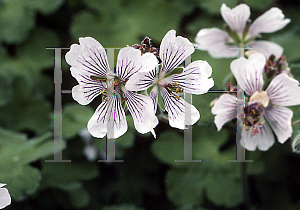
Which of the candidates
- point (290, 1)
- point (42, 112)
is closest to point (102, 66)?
point (42, 112)

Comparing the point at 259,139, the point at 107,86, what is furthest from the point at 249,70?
the point at 107,86

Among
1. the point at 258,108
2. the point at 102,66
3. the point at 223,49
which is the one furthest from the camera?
the point at 223,49

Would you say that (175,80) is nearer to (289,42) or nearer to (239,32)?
(239,32)

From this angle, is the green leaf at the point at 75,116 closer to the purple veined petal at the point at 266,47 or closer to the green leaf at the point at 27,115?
the green leaf at the point at 27,115

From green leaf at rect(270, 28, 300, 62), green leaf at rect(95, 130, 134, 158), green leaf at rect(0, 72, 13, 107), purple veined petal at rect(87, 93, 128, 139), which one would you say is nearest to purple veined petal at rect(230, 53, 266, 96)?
purple veined petal at rect(87, 93, 128, 139)

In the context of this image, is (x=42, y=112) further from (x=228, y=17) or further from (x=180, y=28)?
(x=228, y=17)

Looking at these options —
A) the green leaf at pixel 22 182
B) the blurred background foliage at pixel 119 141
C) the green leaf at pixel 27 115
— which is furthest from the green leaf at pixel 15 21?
the green leaf at pixel 22 182
